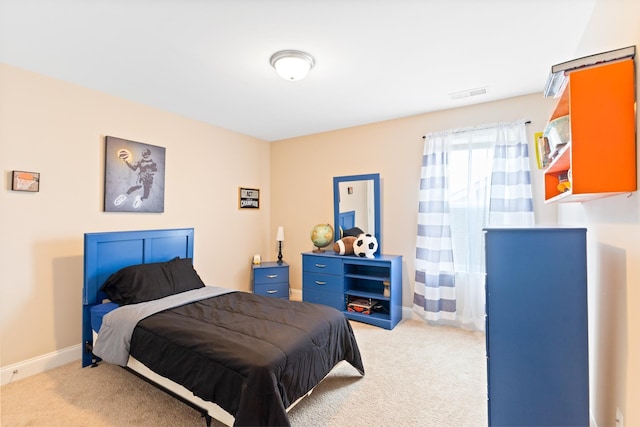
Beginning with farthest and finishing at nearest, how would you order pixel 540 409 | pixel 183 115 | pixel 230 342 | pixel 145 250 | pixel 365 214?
pixel 365 214 < pixel 183 115 < pixel 145 250 < pixel 230 342 < pixel 540 409

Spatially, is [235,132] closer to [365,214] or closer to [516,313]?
[365,214]

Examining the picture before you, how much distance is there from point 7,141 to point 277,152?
10.1 ft

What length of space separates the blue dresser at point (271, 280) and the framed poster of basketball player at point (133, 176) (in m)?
1.52

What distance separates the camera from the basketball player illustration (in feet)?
9.94

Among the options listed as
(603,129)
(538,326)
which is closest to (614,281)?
(538,326)

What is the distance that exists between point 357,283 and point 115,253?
8.96 ft

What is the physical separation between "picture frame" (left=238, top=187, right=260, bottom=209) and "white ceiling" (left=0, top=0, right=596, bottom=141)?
1484mm

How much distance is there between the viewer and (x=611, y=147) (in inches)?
48.4

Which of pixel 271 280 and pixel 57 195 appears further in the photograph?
pixel 271 280

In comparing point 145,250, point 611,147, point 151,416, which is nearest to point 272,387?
point 151,416

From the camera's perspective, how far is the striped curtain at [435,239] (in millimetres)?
3320

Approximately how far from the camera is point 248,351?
165 centimetres

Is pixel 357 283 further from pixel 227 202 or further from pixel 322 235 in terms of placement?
pixel 227 202

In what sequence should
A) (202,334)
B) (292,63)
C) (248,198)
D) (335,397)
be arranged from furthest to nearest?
(248,198) → (292,63) → (335,397) → (202,334)
